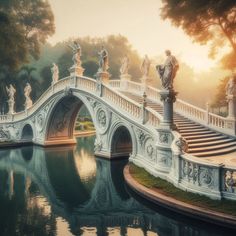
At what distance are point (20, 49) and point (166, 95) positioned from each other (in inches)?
1223

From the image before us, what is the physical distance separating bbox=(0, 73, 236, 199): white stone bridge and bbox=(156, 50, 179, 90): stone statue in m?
1.87

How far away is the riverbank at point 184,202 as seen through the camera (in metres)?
8.22

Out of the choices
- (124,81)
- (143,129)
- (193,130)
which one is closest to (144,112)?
(143,129)

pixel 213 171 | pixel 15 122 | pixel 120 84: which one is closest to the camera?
pixel 213 171

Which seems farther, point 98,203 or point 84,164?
point 84,164

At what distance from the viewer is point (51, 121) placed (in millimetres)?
28656

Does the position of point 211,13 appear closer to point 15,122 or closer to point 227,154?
point 227,154

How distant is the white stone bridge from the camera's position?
10109 mm

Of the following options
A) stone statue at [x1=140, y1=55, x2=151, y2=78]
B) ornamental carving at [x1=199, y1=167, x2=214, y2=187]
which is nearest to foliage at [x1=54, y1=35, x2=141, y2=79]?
stone statue at [x1=140, y1=55, x2=151, y2=78]

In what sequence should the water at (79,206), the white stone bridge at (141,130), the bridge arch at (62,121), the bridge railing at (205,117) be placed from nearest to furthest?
the water at (79,206), the white stone bridge at (141,130), the bridge railing at (205,117), the bridge arch at (62,121)

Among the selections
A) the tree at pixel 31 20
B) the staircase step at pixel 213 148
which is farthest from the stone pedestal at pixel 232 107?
the tree at pixel 31 20

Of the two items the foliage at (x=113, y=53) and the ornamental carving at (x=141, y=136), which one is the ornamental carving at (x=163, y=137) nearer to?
the ornamental carving at (x=141, y=136)

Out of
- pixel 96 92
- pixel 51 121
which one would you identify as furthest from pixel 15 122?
A: pixel 96 92

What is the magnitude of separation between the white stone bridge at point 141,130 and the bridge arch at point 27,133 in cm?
1
